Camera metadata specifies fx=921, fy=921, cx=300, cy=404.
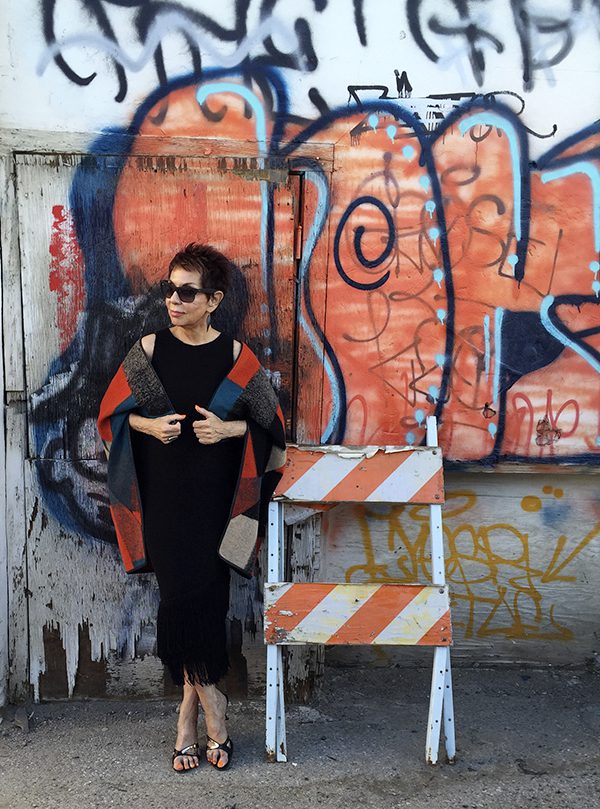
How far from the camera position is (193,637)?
11.4 feet

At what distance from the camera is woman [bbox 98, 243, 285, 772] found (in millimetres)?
3432

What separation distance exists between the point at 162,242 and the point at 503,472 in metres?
1.76

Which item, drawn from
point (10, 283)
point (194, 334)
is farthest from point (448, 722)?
point (10, 283)

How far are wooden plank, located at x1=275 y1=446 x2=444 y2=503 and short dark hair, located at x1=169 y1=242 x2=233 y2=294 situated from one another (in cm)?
76

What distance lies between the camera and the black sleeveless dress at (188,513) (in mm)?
3439

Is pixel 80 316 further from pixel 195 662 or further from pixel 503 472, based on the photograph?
pixel 503 472

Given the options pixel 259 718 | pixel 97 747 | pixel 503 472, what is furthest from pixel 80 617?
pixel 503 472

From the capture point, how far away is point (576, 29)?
3.83 metres

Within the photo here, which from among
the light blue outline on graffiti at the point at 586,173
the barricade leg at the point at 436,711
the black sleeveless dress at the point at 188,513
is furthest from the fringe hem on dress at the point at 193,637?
the light blue outline on graffiti at the point at 586,173

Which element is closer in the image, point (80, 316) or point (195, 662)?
point (195, 662)

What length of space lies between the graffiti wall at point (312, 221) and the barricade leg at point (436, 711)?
2.85 feet

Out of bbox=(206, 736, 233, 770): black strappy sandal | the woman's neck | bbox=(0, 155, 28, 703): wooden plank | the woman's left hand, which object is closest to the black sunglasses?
the woman's neck

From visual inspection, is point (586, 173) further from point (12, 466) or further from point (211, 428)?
point (12, 466)

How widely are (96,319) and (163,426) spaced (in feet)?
2.42
